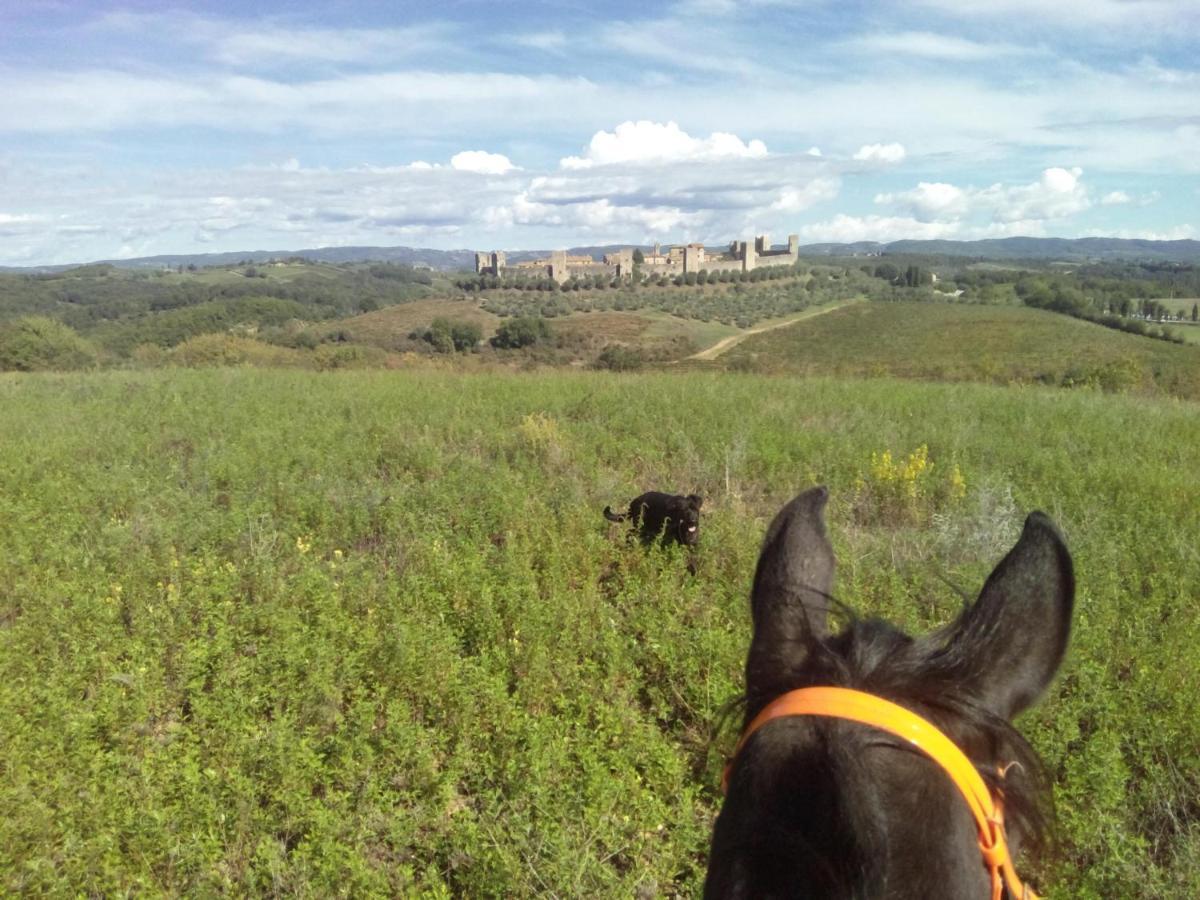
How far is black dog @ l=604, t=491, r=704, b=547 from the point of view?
5.82m

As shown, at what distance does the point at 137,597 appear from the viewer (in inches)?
196

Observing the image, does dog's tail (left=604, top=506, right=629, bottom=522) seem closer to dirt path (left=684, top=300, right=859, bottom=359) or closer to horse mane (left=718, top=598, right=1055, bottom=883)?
horse mane (left=718, top=598, right=1055, bottom=883)

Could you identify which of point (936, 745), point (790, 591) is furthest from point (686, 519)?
point (936, 745)

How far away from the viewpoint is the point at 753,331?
5628 centimetres

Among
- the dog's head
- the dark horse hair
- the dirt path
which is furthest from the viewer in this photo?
the dirt path

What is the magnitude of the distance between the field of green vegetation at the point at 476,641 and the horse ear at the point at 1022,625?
25 centimetres

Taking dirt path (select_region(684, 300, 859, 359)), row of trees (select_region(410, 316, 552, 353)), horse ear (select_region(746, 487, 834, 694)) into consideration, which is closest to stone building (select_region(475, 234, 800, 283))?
dirt path (select_region(684, 300, 859, 359))

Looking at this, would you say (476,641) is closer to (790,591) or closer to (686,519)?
(686,519)

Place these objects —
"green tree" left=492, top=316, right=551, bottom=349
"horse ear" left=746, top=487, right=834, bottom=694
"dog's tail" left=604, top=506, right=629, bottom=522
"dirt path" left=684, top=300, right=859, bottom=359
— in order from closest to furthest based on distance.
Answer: "horse ear" left=746, top=487, right=834, bottom=694 → "dog's tail" left=604, top=506, right=629, bottom=522 → "green tree" left=492, top=316, right=551, bottom=349 → "dirt path" left=684, top=300, right=859, bottom=359

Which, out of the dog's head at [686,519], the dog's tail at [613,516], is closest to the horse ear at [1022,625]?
the dog's head at [686,519]

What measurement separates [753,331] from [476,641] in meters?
54.4

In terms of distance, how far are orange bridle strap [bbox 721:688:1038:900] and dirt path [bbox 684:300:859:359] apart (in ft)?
125

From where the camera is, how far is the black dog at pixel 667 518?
5816 mm

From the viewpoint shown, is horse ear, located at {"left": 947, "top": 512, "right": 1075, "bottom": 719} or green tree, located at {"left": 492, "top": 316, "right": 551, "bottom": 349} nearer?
horse ear, located at {"left": 947, "top": 512, "right": 1075, "bottom": 719}
